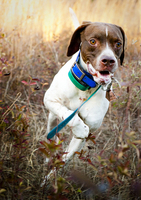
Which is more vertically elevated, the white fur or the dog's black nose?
the dog's black nose

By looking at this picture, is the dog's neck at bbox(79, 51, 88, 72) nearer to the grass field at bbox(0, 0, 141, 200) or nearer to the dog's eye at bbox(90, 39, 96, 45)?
the dog's eye at bbox(90, 39, 96, 45)

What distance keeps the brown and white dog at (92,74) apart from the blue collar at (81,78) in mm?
43

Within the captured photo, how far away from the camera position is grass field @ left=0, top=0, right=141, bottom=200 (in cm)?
198

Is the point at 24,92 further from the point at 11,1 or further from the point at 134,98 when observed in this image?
the point at 134,98

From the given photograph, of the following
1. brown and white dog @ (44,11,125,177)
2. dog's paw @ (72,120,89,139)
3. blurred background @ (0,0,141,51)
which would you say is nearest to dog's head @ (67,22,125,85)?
brown and white dog @ (44,11,125,177)

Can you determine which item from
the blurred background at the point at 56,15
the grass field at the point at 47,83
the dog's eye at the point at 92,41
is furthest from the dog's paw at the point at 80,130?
the blurred background at the point at 56,15

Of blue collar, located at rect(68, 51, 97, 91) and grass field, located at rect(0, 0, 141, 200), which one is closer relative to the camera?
blue collar, located at rect(68, 51, 97, 91)

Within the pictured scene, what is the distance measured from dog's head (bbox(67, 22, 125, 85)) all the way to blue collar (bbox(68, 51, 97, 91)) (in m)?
0.08

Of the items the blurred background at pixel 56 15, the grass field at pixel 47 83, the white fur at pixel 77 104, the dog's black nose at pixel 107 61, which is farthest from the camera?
the blurred background at pixel 56 15

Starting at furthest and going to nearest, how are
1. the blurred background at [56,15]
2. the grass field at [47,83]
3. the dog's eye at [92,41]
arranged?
1. the blurred background at [56,15]
2. the grass field at [47,83]
3. the dog's eye at [92,41]

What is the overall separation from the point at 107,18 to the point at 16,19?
5.66 ft

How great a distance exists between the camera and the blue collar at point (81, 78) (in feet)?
5.97

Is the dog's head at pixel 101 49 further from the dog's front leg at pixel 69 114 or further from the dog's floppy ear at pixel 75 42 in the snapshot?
the dog's front leg at pixel 69 114

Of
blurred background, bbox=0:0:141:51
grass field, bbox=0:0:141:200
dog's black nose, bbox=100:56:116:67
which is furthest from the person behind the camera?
blurred background, bbox=0:0:141:51
